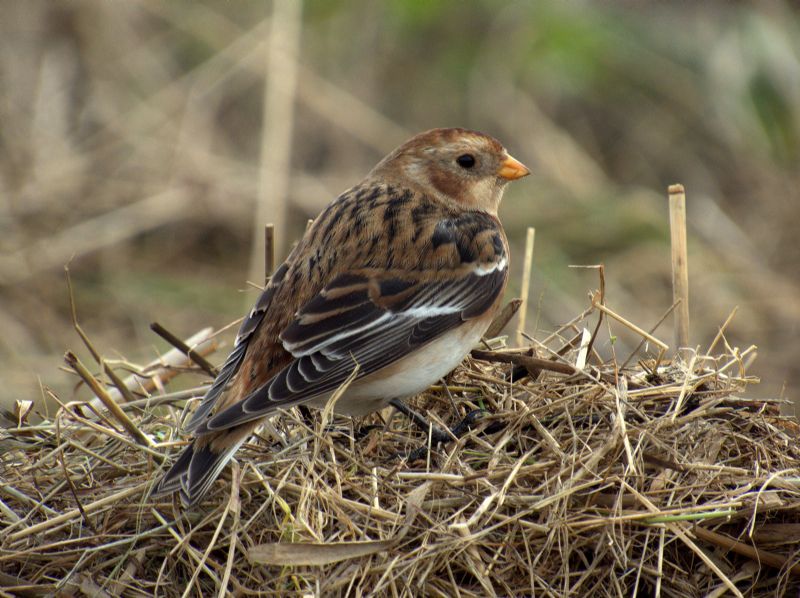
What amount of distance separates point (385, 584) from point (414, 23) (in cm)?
737

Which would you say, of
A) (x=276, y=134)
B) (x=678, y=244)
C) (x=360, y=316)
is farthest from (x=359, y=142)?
(x=360, y=316)

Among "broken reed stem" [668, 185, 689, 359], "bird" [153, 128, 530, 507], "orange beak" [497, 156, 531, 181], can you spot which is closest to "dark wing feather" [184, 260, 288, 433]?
"bird" [153, 128, 530, 507]

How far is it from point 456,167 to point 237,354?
1.47 metres

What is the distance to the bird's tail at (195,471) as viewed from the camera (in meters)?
3.38

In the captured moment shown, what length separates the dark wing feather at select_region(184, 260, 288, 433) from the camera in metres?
3.77

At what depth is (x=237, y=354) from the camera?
420 cm

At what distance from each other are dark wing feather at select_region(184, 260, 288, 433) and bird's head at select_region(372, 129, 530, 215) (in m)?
0.91

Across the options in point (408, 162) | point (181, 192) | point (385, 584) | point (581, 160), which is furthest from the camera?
point (581, 160)

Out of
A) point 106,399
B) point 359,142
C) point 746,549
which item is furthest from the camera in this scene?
point 359,142

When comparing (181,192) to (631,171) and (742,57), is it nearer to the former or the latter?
(631,171)

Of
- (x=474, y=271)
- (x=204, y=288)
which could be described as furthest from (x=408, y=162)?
(x=204, y=288)

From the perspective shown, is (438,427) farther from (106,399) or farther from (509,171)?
(509,171)

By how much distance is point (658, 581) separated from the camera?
3.25m

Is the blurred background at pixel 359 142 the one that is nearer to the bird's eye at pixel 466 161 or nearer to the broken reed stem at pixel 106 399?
the bird's eye at pixel 466 161
